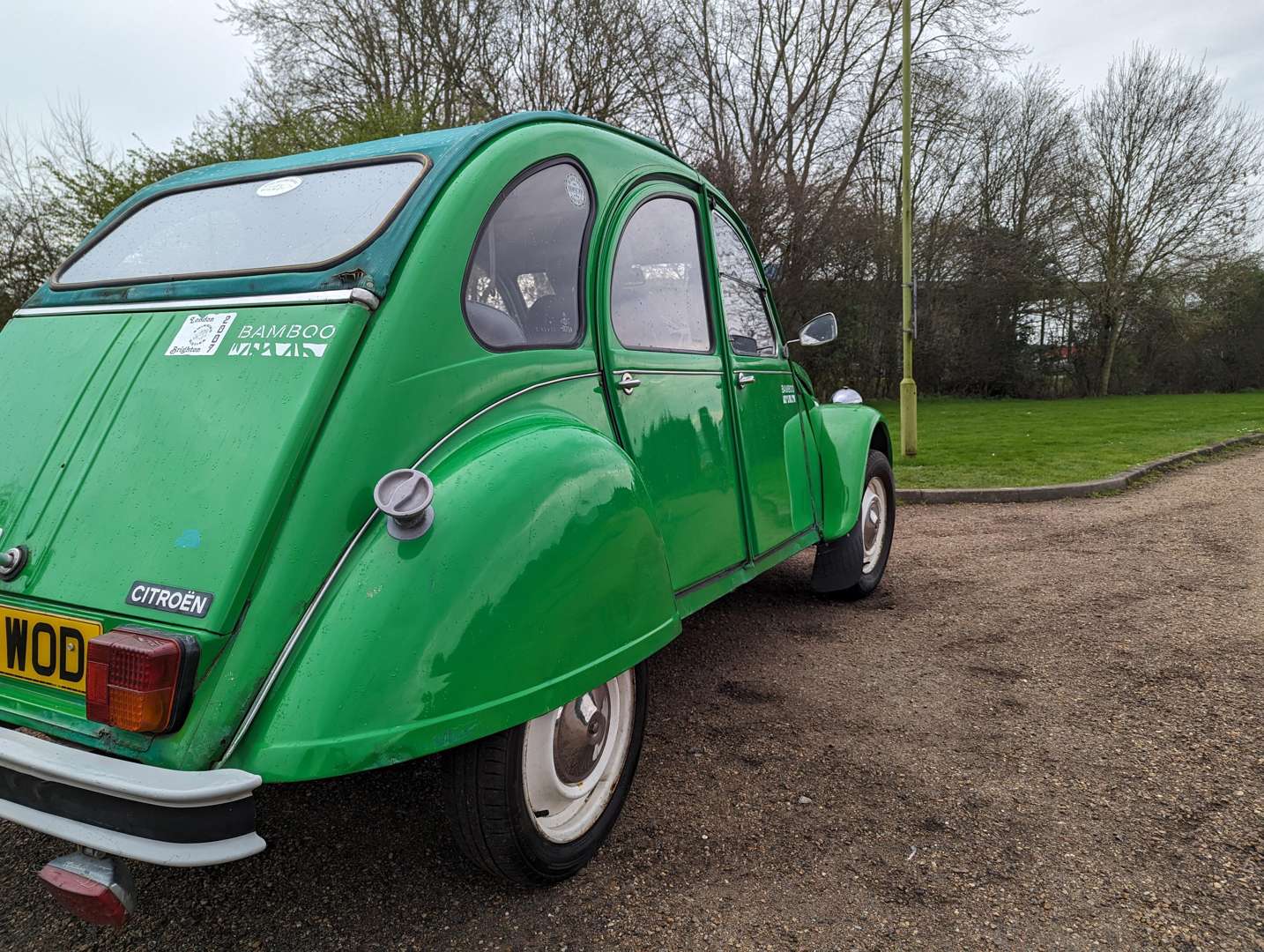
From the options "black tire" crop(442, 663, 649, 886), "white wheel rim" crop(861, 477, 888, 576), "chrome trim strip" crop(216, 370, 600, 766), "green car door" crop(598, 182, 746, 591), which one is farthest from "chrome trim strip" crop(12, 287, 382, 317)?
"white wheel rim" crop(861, 477, 888, 576)

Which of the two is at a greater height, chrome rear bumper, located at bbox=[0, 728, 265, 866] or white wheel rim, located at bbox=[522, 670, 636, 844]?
chrome rear bumper, located at bbox=[0, 728, 265, 866]

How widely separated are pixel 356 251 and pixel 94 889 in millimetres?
1431

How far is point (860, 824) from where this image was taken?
94.5 inches

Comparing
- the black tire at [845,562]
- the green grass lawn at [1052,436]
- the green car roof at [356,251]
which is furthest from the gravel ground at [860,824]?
the green grass lawn at [1052,436]

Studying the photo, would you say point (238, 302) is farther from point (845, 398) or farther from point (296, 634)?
point (845, 398)

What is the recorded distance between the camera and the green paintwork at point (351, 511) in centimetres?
162

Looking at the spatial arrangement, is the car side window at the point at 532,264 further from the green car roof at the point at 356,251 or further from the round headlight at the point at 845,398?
the round headlight at the point at 845,398

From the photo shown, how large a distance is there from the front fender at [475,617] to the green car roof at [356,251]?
51cm

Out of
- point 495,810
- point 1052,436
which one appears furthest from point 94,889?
point 1052,436

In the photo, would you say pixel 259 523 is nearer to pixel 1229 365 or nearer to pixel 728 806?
pixel 728 806

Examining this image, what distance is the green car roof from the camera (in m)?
2.01

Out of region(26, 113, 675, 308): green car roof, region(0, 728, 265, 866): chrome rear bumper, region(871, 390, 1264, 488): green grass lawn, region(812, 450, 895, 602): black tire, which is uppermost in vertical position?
region(26, 113, 675, 308): green car roof

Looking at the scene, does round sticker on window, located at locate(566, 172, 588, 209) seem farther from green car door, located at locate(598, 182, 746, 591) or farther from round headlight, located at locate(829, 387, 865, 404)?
round headlight, located at locate(829, 387, 865, 404)

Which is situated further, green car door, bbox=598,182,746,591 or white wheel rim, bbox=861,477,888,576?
white wheel rim, bbox=861,477,888,576
